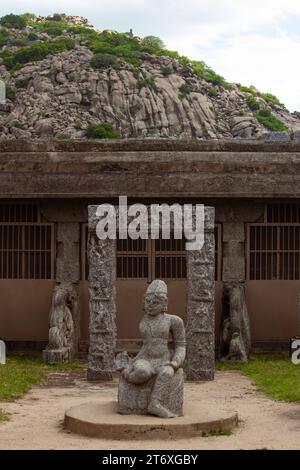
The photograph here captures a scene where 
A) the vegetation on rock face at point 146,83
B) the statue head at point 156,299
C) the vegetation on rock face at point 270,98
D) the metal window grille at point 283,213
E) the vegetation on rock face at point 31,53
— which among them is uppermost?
the vegetation on rock face at point 31,53

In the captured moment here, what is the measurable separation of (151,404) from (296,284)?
867 centimetres

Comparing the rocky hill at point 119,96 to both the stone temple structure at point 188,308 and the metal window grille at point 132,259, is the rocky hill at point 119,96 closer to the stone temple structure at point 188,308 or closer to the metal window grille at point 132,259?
the metal window grille at point 132,259

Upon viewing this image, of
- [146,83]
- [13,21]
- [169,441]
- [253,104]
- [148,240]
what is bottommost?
[169,441]

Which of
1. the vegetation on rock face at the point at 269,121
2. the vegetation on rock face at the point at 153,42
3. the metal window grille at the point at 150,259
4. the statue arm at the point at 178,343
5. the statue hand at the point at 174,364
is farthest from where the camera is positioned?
the vegetation on rock face at the point at 153,42

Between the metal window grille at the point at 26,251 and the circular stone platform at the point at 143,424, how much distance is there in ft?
27.0

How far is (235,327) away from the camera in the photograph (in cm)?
1786

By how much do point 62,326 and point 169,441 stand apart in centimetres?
782

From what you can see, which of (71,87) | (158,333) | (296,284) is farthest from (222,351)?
(71,87)

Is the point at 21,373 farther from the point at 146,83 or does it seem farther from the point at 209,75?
the point at 209,75

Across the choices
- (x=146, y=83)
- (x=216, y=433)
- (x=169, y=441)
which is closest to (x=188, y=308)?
(x=216, y=433)

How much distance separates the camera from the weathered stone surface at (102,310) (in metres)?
15.7

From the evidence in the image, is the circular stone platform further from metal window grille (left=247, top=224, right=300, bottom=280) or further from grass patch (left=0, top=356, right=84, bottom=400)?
metal window grille (left=247, top=224, right=300, bottom=280)

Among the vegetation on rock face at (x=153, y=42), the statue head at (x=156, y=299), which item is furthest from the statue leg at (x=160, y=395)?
the vegetation on rock face at (x=153, y=42)
